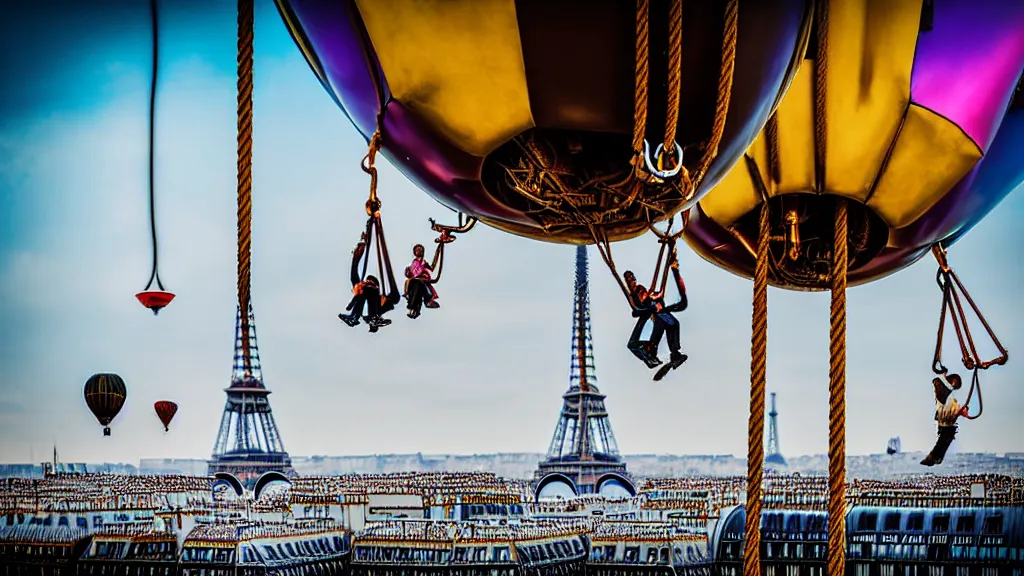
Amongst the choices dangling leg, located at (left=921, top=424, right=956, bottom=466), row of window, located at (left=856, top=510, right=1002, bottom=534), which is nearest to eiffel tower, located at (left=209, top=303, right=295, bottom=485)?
row of window, located at (left=856, top=510, right=1002, bottom=534)

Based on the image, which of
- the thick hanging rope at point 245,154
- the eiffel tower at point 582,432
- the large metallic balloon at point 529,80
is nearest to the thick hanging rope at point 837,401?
the large metallic balloon at point 529,80

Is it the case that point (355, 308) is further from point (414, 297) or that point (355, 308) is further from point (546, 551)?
point (546, 551)

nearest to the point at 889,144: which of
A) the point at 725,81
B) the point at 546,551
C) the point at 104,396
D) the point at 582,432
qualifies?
the point at 725,81

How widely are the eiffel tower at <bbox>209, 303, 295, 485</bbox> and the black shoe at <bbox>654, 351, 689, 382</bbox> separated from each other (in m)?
31.3

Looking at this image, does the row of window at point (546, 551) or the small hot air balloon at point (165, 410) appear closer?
the small hot air balloon at point (165, 410)

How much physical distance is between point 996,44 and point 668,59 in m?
0.40

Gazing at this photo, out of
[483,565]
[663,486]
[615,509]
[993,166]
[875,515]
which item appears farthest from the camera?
[663,486]

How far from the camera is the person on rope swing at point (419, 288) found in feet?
3.14

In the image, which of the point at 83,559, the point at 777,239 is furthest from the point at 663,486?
the point at 777,239

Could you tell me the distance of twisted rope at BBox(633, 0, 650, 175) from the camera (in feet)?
2.39

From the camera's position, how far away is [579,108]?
0.76m

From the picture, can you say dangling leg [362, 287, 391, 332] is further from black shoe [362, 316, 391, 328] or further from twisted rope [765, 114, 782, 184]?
twisted rope [765, 114, 782, 184]

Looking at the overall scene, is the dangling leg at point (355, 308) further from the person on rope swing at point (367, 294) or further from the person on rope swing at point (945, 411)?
the person on rope swing at point (945, 411)

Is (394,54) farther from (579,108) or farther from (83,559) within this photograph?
(83,559)
